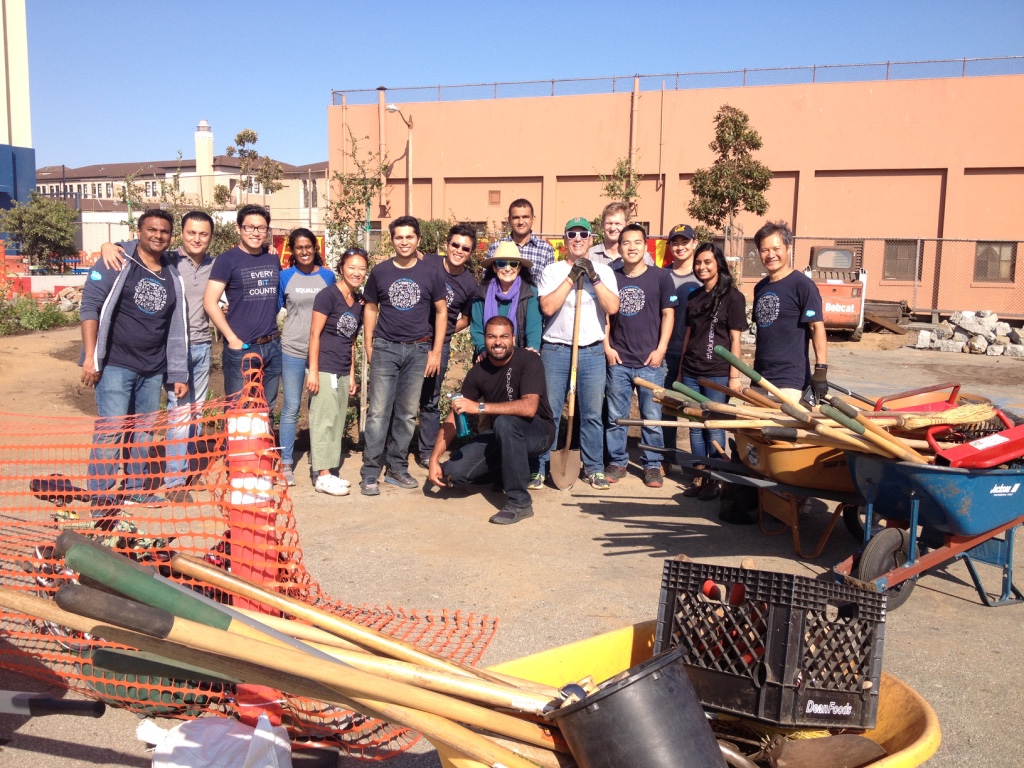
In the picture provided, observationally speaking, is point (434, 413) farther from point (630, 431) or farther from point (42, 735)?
point (42, 735)

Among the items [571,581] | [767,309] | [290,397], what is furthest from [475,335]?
[571,581]

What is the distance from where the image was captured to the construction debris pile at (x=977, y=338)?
18188 mm

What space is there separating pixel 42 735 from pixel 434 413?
4.58 metres

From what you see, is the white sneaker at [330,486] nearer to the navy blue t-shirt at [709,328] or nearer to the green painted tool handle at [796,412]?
the navy blue t-shirt at [709,328]

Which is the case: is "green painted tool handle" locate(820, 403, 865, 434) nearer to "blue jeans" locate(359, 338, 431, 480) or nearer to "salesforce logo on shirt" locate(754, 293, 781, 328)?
"salesforce logo on shirt" locate(754, 293, 781, 328)

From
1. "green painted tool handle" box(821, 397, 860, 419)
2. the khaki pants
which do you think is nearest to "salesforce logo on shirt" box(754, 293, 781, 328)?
"green painted tool handle" box(821, 397, 860, 419)

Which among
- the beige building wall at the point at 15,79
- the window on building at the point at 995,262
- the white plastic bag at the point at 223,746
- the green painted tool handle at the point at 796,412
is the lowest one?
the white plastic bag at the point at 223,746

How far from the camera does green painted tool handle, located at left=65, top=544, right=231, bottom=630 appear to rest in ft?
6.25

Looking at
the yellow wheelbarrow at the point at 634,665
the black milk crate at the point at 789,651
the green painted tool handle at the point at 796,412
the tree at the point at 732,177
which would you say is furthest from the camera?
the tree at the point at 732,177

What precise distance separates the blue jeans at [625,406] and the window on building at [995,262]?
71.9ft

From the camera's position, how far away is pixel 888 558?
476 cm

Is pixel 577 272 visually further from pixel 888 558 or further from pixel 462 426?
pixel 888 558

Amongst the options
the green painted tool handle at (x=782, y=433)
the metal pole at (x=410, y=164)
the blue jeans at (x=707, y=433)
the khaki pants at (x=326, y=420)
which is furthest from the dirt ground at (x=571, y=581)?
the metal pole at (x=410, y=164)

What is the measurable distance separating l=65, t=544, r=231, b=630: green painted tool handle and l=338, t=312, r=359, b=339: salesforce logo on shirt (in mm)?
4999
